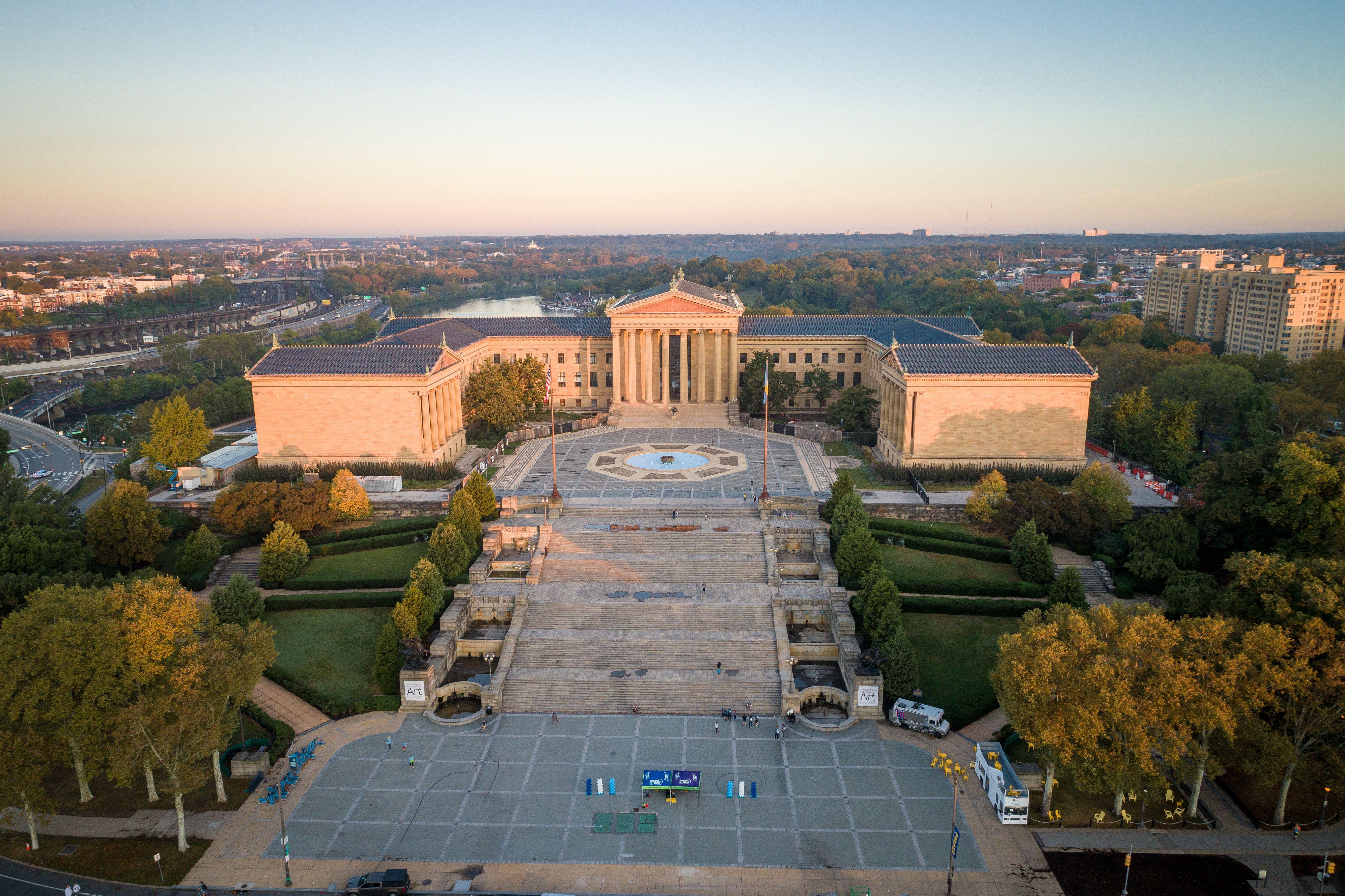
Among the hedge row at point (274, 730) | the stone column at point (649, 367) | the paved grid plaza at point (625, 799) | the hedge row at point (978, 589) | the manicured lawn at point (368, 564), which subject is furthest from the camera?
the stone column at point (649, 367)

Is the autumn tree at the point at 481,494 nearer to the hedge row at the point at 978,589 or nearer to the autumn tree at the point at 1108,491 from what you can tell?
the hedge row at the point at 978,589

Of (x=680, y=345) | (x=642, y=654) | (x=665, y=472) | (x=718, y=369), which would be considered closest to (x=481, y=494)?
(x=665, y=472)

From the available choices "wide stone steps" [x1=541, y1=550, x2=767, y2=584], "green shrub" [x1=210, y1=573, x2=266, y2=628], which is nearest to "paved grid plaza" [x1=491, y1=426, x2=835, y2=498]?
"wide stone steps" [x1=541, y1=550, x2=767, y2=584]

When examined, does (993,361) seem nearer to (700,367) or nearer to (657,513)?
(657,513)

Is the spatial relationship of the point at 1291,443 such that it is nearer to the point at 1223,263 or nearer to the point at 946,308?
the point at 946,308

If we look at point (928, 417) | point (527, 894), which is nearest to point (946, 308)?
point (928, 417)

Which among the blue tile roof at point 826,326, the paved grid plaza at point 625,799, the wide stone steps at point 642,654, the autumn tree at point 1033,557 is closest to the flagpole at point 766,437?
the blue tile roof at point 826,326
